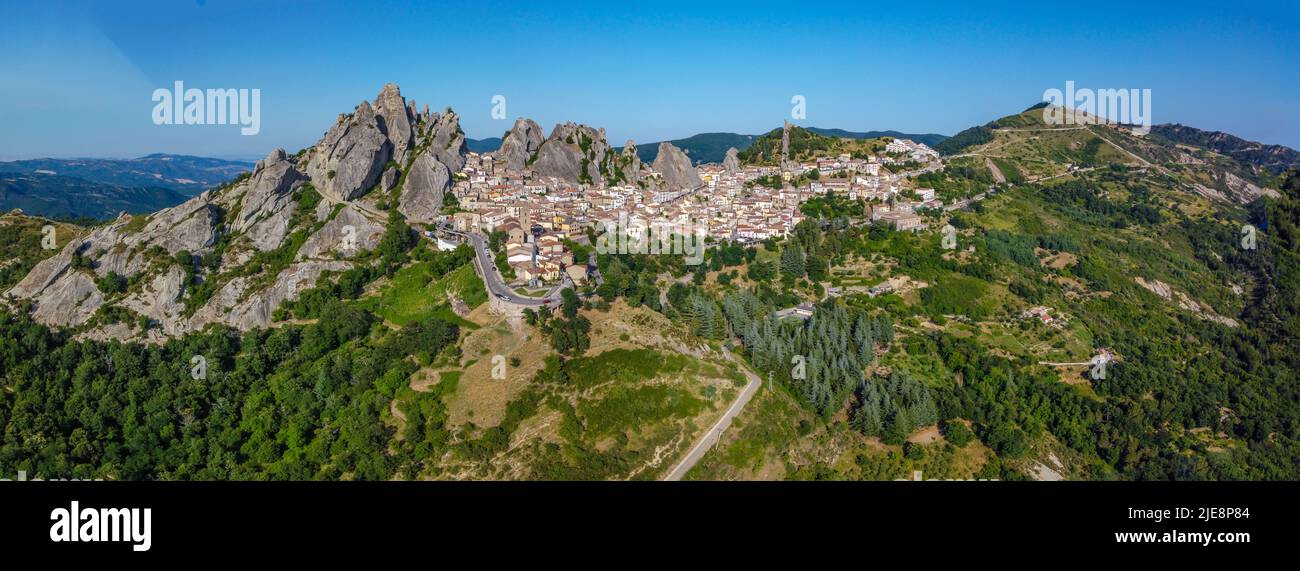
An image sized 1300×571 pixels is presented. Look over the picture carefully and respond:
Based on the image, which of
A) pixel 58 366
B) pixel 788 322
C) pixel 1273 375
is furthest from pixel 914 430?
pixel 58 366

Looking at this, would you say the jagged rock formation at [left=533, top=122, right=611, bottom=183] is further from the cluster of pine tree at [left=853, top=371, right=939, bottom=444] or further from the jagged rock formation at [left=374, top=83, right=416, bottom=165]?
the cluster of pine tree at [left=853, top=371, right=939, bottom=444]

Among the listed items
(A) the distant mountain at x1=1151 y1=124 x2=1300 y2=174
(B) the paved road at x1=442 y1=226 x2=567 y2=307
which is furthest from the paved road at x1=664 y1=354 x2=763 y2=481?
(A) the distant mountain at x1=1151 y1=124 x2=1300 y2=174

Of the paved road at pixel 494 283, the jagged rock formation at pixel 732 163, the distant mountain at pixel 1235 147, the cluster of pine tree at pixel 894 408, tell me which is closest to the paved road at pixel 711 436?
the cluster of pine tree at pixel 894 408

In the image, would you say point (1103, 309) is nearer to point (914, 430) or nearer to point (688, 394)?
point (914, 430)

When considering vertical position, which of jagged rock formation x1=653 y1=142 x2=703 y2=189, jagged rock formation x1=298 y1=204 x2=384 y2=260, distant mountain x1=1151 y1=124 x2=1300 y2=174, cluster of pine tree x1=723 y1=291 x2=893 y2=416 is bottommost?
cluster of pine tree x1=723 y1=291 x2=893 y2=416

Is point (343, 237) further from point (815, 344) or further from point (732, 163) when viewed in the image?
point (732, 163)

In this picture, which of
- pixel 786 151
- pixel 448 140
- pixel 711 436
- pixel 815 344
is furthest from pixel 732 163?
pixel 711 436

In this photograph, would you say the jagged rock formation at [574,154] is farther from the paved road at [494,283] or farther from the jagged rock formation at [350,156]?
the paved road at [494,283]
